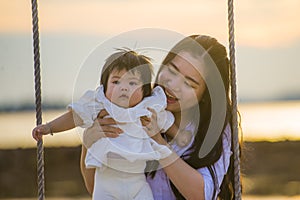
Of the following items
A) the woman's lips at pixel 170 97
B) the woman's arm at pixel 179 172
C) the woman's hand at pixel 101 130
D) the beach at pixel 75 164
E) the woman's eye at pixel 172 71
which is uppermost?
the woman's eye at pixel 172 71

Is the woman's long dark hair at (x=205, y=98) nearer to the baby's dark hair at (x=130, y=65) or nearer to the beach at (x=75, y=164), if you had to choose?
the baby's dark hair at (x=130, y=65)

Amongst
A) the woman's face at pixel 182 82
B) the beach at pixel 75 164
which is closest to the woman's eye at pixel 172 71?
the woman's face at pixel 182 82

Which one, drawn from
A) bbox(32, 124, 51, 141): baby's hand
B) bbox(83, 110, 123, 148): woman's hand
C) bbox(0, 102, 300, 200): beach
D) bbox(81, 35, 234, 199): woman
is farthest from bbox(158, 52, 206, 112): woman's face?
bbox(0, 102, 300, 200): beach

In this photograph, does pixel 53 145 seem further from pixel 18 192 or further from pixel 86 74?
pixel 86 74

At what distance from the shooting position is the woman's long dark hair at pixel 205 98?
2.48 meters

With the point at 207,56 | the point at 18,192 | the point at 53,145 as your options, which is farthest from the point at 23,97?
the point at 207,56

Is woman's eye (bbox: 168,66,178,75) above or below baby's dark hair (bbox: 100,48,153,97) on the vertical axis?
below

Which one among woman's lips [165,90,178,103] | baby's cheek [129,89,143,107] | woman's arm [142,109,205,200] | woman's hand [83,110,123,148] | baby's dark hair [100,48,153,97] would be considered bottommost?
woman's arm [142,109,205,200]

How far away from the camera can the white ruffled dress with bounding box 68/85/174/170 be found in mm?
2379

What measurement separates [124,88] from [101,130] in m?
0.10

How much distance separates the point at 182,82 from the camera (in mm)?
2473

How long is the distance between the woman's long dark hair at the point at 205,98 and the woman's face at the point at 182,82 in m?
0.01

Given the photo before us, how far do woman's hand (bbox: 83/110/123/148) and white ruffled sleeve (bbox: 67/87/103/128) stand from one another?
0.02 m

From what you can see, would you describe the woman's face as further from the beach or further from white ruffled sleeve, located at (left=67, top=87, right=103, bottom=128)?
the beach
